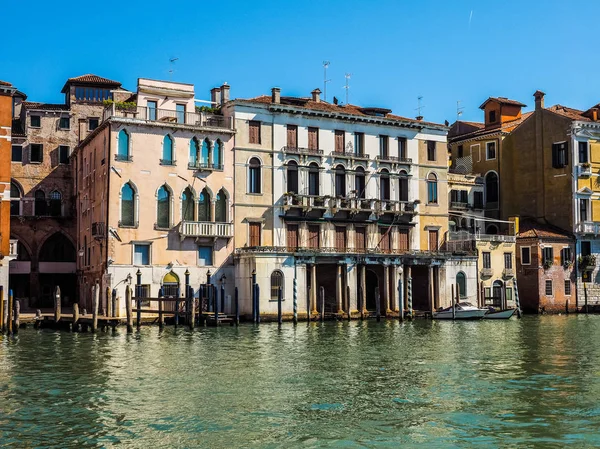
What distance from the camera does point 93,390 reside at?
61.7 feet

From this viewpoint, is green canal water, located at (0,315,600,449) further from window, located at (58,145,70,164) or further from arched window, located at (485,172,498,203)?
arched window, located at (485,172,498,203)

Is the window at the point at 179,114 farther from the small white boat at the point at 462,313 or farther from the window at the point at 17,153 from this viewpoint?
the small white boat at the point at 462,313

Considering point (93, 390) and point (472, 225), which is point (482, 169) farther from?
point (93, 390)

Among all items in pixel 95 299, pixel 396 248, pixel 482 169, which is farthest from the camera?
pixel 482 169

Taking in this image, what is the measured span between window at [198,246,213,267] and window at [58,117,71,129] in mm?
13610

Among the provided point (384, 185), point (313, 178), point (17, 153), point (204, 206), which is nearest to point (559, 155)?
point (384, 185)

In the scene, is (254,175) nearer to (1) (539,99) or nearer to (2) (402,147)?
(2) (402,147)

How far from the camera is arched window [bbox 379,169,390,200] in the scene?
45.6 metres

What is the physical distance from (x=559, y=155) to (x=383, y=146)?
11.9m

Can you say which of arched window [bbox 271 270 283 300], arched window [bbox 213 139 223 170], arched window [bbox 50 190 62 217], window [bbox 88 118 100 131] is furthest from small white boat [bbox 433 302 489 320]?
window [bbox 88 118 100 131]

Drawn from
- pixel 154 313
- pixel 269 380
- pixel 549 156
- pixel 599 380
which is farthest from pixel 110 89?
pixel 599 380

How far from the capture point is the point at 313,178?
43750mm

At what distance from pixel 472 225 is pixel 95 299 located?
1023 inches

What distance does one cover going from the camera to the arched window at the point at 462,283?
45.0 m
